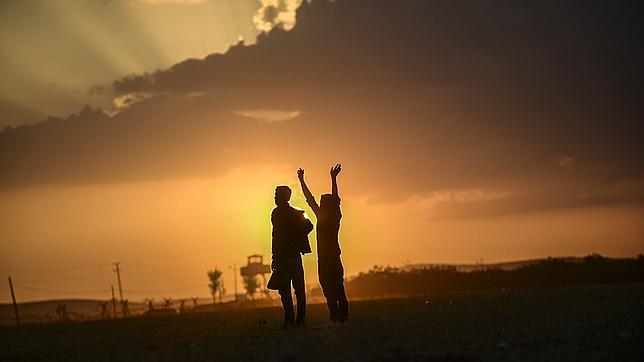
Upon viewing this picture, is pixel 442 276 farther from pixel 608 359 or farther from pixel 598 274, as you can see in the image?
pixel 608 359

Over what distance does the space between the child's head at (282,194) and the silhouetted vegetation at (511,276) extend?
56916mm

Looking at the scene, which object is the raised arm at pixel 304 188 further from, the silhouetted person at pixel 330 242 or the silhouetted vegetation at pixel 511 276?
the silhouetted vegetation at pixel 511 276

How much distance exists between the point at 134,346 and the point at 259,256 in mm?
111517

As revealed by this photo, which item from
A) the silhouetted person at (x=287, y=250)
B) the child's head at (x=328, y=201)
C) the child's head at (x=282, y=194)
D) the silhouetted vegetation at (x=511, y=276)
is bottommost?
the silhouetted vegetation at (x=511, y=276)

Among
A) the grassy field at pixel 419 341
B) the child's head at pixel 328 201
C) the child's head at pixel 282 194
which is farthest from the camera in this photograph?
the child's head at pixel 282 194

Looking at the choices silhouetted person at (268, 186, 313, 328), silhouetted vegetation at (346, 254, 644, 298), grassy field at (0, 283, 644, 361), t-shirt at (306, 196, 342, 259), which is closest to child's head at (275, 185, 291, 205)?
silhouetted person at (268, 186, 313, 328)

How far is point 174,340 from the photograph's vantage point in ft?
57.8

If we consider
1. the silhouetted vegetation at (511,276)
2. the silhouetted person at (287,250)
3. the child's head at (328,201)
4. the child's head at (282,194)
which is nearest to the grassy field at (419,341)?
the silhouetted person at (287,250)

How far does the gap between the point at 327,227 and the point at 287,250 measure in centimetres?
92

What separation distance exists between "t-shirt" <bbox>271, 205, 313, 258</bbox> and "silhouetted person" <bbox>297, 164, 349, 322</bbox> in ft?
1.05

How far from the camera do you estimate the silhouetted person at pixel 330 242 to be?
17.8m

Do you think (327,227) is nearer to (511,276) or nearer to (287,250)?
(287,250)

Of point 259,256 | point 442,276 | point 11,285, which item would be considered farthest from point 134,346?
point 259,256

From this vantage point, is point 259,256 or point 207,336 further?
point 259,256
